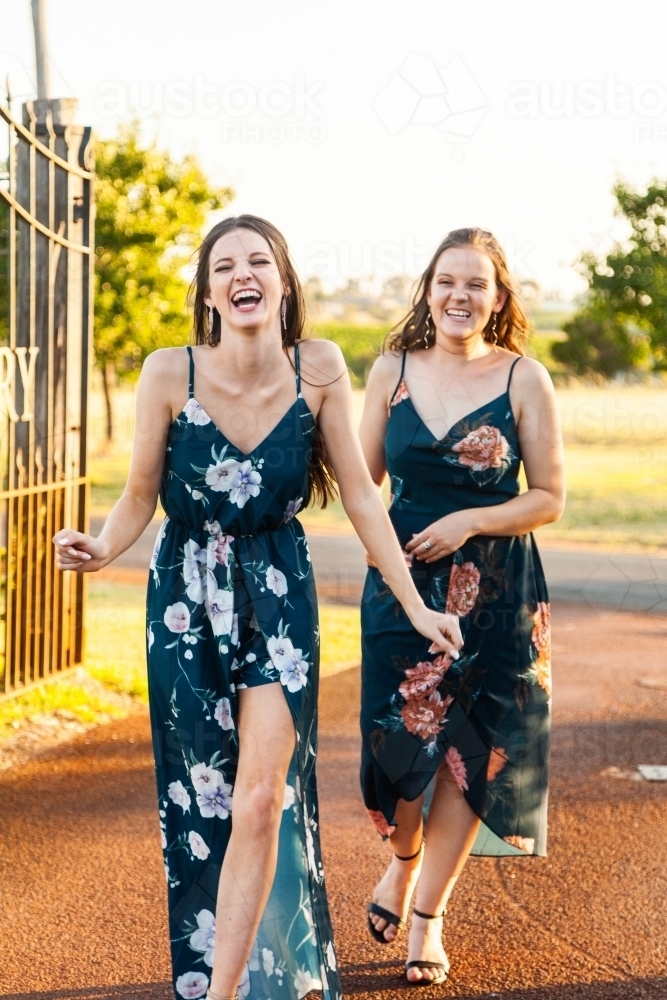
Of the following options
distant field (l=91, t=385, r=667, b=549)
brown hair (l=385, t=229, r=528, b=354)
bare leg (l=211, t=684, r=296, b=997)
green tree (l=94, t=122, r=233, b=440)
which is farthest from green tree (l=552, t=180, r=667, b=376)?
bare leg (l=211, t=684, r=296, b=997)

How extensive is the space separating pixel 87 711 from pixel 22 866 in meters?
1.85

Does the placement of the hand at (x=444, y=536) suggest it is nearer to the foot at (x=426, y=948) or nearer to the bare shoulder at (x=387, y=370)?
the bare shoulder at (x=387, y=370)

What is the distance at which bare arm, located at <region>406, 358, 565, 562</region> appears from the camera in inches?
127

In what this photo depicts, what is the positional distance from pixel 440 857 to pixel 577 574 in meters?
8.48

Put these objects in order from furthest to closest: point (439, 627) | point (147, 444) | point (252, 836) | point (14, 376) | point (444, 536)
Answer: point (14, 376)
point (444, 536)
point (439, 627)
point (147, 444)
point (252, 836)

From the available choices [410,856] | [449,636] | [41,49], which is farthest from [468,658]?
[41,49]

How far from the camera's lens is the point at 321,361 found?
116 inches

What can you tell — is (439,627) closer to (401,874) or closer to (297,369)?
(297,369)

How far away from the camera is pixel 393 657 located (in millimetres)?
3307

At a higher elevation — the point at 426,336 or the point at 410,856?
the point at 426,336

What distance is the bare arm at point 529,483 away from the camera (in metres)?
3.24

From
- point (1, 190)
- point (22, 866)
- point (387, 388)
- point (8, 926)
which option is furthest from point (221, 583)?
point (1, 190)

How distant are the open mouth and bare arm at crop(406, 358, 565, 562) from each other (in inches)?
33.0

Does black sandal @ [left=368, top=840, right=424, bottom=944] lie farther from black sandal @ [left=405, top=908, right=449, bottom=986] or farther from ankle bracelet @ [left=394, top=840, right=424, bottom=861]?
black sandal @ [left=405, top=908, right=449, bottom=986]
